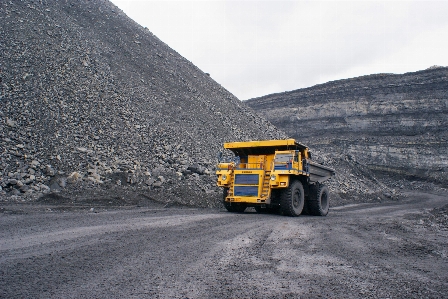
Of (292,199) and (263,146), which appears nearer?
(292,199)

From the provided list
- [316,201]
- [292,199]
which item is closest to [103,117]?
[292,199]

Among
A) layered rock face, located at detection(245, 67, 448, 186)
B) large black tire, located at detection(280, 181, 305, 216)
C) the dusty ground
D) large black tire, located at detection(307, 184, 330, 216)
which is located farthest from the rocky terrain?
layered rock face, located at detection(245, 67, 448, 186)

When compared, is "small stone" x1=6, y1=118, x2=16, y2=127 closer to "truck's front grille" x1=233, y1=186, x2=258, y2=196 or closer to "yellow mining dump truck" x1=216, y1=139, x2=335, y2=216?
"yellow mining dump truck" x1=216, y1=139, x2=335, y2=216

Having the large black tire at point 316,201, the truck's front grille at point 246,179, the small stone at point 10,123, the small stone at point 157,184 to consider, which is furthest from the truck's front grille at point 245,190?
the small stone at point 10,123

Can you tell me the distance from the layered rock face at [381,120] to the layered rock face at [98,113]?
71.6 feet

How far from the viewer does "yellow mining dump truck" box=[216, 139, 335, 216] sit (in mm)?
10453

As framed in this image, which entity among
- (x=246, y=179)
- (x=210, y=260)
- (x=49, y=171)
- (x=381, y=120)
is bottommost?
(x=210, y=260)

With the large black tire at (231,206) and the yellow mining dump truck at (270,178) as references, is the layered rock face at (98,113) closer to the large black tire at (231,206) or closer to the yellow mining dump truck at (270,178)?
the large black tire at (231,206)

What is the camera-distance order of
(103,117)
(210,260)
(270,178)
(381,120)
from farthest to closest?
1. (381,120)
2. (103,117)
3. (270,178)
4. (210,260)

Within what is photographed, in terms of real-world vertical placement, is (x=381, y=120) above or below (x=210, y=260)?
above

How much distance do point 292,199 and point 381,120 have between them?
126 ft

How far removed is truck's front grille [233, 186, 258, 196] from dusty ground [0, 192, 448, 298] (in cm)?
264

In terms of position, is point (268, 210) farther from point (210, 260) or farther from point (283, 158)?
point (210, 260)

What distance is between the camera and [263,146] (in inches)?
439
